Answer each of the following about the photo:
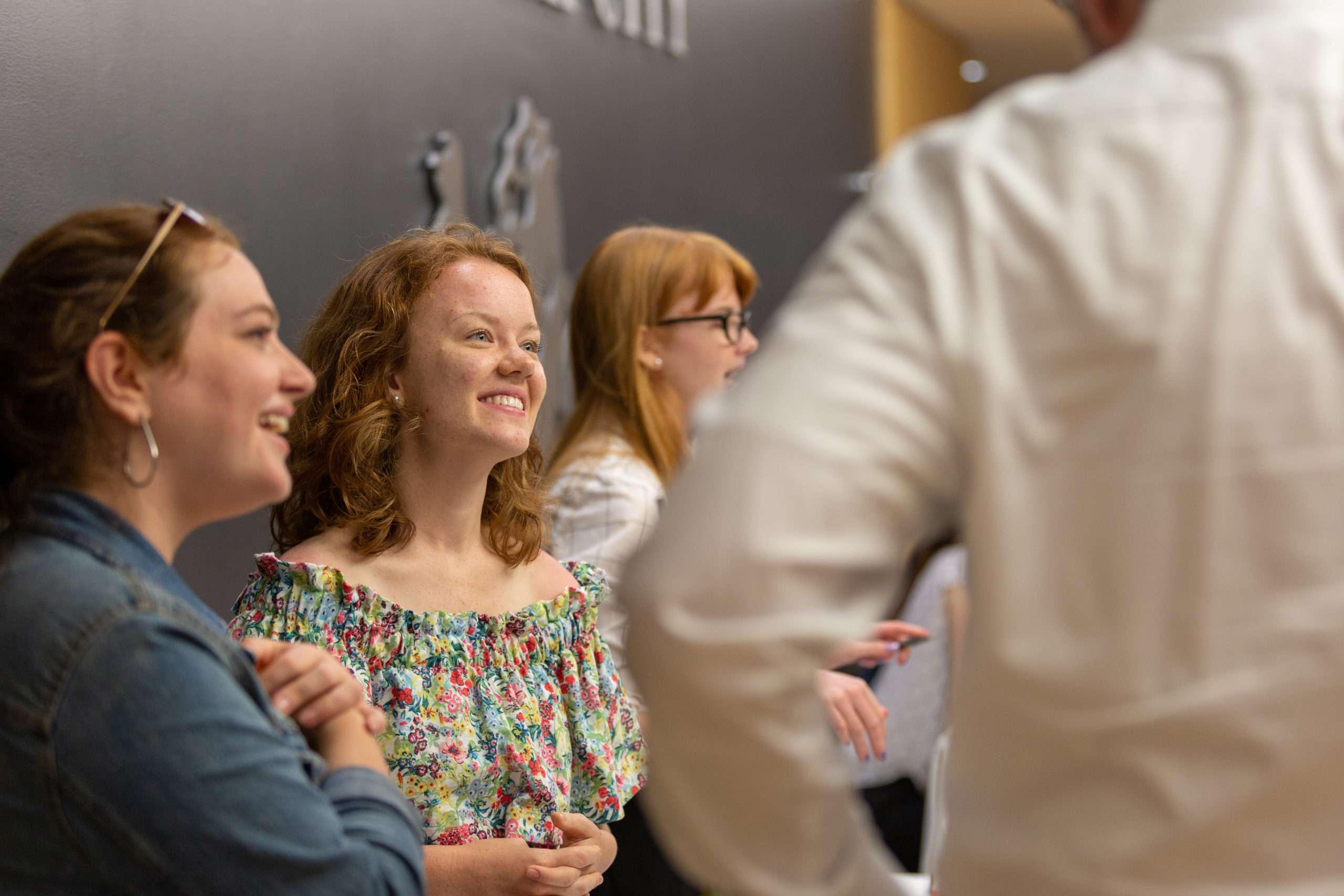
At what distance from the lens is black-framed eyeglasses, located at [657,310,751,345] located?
284cm

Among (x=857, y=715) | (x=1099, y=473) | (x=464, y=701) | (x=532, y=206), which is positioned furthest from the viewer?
(x=532, y=206)

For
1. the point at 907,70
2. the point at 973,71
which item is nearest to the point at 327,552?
the point at 907,70

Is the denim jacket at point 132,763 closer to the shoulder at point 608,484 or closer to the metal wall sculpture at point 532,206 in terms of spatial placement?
the shoulder at point 608,484

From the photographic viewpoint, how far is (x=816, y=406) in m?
0.74

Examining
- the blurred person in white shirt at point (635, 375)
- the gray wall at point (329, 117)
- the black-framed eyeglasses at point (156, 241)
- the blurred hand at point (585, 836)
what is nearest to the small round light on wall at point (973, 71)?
the gray wall at point (329, 117)

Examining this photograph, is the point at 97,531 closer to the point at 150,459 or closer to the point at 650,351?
the point at 150,459

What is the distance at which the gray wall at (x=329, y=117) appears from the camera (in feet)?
7.75

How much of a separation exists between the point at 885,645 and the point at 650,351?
45.3 inches

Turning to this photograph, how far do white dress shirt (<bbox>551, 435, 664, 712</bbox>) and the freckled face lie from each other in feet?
1.31

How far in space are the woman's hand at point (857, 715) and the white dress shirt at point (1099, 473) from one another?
1120mm

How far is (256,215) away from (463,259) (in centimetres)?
103

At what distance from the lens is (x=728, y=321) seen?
114 inches

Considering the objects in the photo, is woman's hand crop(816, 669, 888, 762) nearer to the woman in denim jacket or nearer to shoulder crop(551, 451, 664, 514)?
shoulder crop(551, 451, 664, 514)

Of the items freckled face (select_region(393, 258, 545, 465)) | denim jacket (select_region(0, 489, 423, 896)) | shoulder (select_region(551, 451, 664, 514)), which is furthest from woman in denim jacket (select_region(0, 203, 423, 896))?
shoulder (select_region(551, 451, 664, 514))
